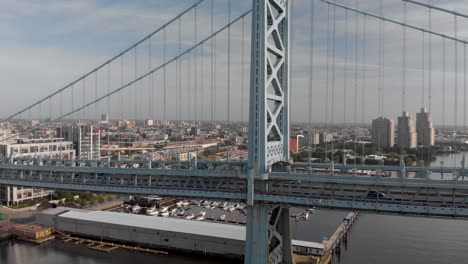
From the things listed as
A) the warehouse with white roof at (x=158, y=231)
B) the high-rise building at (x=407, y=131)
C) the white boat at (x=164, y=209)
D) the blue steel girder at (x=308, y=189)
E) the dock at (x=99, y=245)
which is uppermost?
the high-rise building at (x=407, y=131)

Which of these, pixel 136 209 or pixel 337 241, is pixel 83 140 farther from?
pixel 337 241

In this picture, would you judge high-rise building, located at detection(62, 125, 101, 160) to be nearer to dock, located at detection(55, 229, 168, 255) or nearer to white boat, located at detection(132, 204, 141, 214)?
white boat, located at detection(132, 204, 141, 214)

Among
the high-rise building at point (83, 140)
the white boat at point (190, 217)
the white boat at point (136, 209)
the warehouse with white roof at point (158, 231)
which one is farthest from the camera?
the high-rise building at point (83, 140)

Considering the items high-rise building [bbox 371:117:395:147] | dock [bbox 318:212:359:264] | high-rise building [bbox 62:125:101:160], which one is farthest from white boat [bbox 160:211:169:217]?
high-rise building [bbox 371:117:395:147]

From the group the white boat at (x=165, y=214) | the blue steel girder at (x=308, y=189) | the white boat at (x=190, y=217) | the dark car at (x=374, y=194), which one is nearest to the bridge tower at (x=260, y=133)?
the blue steel girder at (x=308, y=189)

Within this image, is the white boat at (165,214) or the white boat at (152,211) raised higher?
the white boat at (152,211)

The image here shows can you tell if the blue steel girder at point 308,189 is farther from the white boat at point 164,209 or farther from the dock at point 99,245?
the white boat at point 164,209
